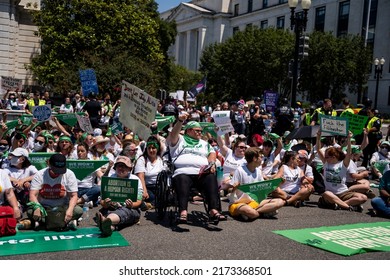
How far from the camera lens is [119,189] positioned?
6.92 meters

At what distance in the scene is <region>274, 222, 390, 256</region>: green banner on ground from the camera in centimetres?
600

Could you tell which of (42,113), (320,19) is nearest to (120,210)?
(42,113)

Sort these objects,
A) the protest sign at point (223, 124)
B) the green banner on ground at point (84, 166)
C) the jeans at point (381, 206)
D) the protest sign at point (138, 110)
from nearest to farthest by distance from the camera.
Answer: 1. the protest sign at point (138, 110)
2. the green banner on ground at point (84, 166)
3. the jeans at point (381, 206)
4. the protest sign at point (223, 124)

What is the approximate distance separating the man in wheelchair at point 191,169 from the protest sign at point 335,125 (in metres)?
3.46

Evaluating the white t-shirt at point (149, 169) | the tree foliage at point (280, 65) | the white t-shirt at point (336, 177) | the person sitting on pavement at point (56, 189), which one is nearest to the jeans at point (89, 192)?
the white t-shirt at point (149, 169)

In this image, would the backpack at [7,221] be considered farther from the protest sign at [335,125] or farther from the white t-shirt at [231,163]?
the protest sign at [335,125]

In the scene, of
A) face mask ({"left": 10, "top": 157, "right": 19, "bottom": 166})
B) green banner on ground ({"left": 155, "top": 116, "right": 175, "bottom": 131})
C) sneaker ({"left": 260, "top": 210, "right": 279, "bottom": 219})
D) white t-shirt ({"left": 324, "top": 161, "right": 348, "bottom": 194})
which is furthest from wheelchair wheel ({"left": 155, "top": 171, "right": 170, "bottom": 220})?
green banner on ground ({"left": 155, "top": 116, "right": 175, "bottom": 131})

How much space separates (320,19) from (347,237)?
59.3m

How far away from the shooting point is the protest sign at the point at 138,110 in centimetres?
766

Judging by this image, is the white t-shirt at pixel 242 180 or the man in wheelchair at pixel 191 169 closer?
the man in wheelchair at pixel 191 169

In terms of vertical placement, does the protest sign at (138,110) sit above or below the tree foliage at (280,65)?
below

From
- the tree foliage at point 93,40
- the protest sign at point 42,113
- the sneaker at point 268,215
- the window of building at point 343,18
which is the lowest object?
the sneaker at point 268,215

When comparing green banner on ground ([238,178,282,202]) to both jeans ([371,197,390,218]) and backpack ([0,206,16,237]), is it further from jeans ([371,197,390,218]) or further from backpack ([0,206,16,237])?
backpack ([0,206,16,237])

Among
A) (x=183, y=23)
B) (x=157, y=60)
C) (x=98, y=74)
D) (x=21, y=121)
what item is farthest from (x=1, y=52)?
(x=183, y=23)
